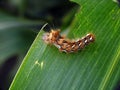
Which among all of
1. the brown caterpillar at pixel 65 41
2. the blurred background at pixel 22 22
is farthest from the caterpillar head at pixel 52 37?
the blurred background at pixel 22 22

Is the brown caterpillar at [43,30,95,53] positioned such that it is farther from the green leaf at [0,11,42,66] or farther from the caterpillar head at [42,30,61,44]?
the green leaf at [0,11,42,66]

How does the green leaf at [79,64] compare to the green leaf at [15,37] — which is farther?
the green leaf at [15,37]

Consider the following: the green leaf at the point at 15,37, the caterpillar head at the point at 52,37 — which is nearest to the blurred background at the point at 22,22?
the green leaf at the point at 15,37

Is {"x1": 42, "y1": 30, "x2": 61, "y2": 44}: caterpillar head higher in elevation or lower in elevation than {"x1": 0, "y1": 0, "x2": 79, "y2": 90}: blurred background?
lower

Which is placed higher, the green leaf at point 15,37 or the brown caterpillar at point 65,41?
the green leaf at point 15,37

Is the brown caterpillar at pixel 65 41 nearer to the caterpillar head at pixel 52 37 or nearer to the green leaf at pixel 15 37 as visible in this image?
the caterpillar head at pixel 52 37

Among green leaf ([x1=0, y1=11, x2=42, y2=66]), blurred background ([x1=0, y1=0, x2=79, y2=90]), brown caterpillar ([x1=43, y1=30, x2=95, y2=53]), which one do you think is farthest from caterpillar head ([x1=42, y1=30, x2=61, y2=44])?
green leaf ([x1=0, y1=11, x2=42, y2=66])
